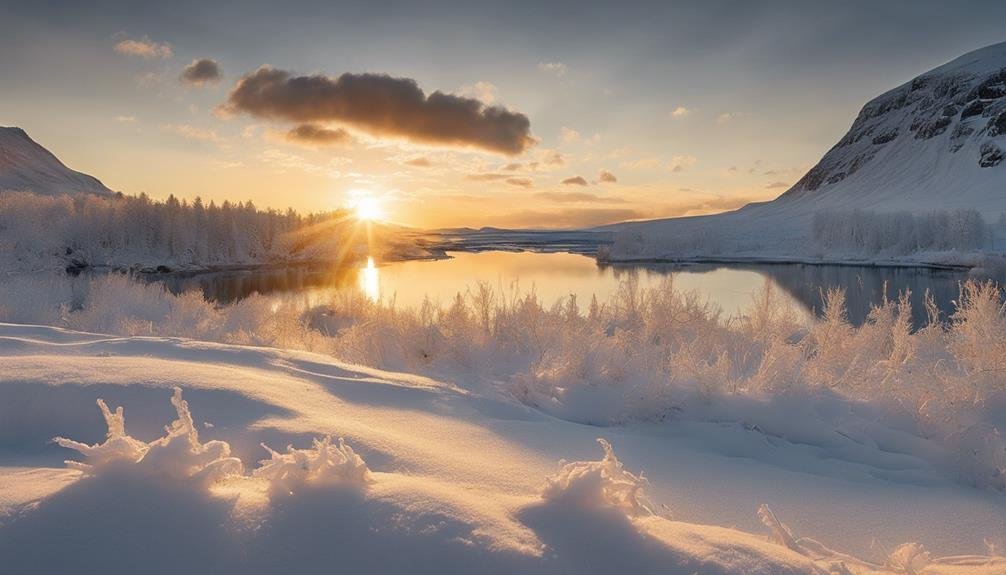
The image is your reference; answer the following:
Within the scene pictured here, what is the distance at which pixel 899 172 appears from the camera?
14025 centimetres

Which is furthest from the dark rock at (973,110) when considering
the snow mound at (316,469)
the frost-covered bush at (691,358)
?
the snow mound at (316,469)

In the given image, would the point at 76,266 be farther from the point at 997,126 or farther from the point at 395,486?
the point at 997,126

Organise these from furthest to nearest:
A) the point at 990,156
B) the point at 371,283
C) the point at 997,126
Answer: the point at 997,126, the point at 990,156, the point at 371,283

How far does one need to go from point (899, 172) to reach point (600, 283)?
451 ft

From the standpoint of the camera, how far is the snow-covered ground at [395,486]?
91.6 inches

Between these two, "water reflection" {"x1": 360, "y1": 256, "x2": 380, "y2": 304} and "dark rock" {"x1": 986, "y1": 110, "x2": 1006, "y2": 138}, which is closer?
"water reflection" {"x1": 360, "y1": 256, "x2": 380, "y2": 304}

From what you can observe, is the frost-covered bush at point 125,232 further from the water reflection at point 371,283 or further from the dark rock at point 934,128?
the dark rock at point 934,128

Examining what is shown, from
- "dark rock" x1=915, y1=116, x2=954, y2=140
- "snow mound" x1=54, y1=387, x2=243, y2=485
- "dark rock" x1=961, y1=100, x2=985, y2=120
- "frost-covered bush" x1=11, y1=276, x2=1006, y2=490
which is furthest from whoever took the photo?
"dark rock" x1=915, y1=116, x2=954, y2=140

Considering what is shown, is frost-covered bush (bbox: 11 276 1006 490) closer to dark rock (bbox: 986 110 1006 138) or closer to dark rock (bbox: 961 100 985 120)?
dark rock (bbox: 986 110 1006 138)

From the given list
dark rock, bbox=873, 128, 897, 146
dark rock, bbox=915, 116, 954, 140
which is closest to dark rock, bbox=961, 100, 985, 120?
dark rock, bbox=915, 116, 954, 140

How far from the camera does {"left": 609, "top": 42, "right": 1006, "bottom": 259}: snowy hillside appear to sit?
80.7 metres

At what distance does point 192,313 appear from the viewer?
18344 mm

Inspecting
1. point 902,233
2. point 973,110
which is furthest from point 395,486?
point 973,110

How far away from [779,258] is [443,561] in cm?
7745
